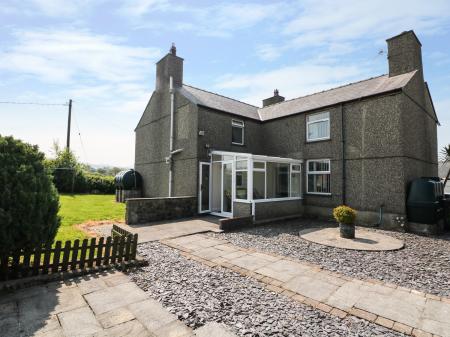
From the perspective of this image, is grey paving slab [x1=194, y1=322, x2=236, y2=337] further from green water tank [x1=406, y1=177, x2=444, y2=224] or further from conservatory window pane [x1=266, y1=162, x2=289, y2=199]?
green water tank [x1=406, y1=177, x2=444, y2=224]

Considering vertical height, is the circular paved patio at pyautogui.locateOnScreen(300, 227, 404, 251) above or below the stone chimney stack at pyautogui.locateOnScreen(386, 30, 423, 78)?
below

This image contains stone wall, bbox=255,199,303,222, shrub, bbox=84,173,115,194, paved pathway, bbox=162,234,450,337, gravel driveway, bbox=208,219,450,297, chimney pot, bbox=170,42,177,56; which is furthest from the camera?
shrub, bbox=84,173,115,194

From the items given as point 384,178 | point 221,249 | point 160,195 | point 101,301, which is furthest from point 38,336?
point 160,195

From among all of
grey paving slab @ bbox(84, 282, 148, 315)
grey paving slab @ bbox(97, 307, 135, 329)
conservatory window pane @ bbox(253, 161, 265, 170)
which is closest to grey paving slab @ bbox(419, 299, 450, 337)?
grey paving slab @ bbox(97, 307, 135, 329)

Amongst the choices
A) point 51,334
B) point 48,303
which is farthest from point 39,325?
point 48,303

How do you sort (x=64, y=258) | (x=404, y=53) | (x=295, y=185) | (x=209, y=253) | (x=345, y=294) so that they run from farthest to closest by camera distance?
(x=295, y=185), (x=404, y=53), (x=209, y=253), (x=64, y=258), (x=345, y=294)

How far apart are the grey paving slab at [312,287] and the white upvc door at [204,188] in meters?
8.17

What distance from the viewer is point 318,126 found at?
1302cm

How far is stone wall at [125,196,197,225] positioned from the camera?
10.4 meters

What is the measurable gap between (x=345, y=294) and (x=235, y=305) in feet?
6.50

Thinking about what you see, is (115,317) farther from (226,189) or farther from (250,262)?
(226,189)

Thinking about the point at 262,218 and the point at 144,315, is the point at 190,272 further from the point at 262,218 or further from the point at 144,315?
the point at 262,218

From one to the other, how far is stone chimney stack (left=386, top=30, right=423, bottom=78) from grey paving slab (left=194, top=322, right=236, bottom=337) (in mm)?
13588

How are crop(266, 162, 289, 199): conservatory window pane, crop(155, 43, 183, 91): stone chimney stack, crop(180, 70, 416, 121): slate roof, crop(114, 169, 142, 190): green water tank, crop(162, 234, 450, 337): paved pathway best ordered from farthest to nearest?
1. crop(114, 169, 142, 190): green water tank
2. crop(155, 43, 183, 91): stone chimney stack
3. crop(266, 162, 289, 199): conservatory window pane
4. crop(180, 70, 416, 121): slate roof
5. crop(162, 234, 450, 337): paved pathway
